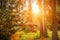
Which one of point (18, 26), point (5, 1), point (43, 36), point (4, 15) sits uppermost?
point (5, 1)

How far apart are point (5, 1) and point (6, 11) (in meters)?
0.74

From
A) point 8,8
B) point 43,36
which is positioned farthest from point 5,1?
point 43,36

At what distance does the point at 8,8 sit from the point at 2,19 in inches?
34.2

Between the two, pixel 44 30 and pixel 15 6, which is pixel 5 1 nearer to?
pixel 15 6

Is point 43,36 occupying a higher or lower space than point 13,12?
lower

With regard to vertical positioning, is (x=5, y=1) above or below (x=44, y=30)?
above

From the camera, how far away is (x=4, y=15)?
11664mm

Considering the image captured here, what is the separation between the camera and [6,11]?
11805 mm

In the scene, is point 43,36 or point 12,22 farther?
point 43,36

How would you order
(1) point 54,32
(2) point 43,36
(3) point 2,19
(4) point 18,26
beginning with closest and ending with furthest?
(3) point 2,19
(4) point 18,26
(1) point 54,32
(2) point 43,36

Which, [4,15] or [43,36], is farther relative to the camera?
[43,36]

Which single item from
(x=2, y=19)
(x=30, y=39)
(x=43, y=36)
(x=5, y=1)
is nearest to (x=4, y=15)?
(x=2, y=19)

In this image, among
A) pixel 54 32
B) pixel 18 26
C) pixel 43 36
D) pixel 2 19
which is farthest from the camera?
pixel 43 36

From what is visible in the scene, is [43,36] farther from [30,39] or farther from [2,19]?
[2,19]
